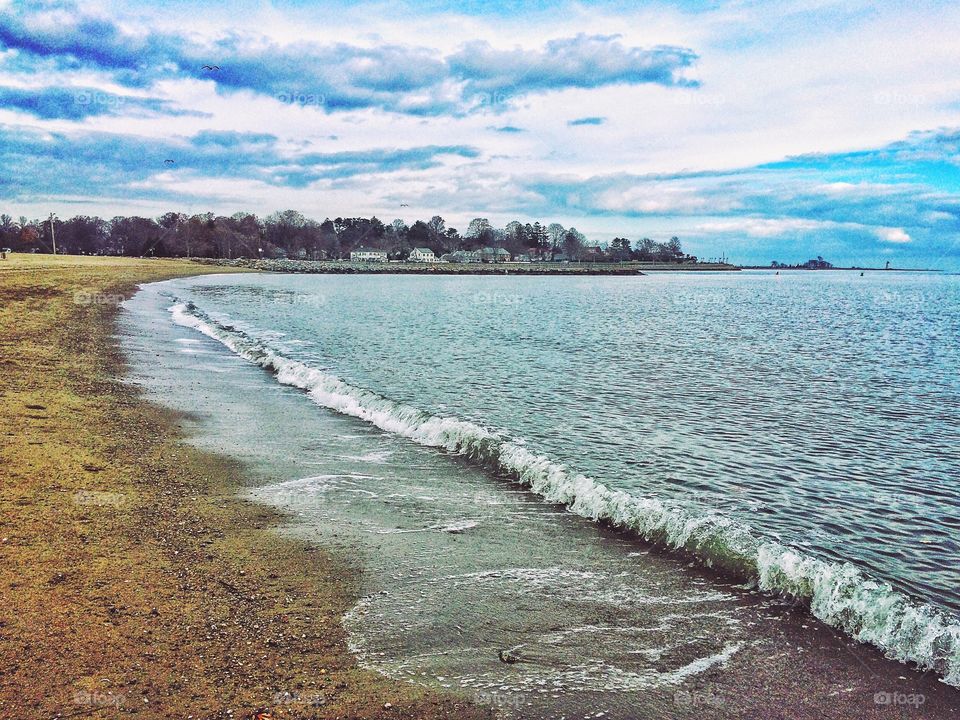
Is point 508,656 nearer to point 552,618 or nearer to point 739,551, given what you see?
point 552,618

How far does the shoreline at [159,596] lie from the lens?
4.68 metres

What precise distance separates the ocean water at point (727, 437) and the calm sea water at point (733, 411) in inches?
2.3

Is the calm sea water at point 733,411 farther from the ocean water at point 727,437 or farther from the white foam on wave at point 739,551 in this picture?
the white foam on wave at point 739,551

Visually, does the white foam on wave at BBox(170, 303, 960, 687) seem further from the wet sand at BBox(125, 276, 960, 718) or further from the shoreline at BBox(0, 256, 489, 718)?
the shoreline at BBox(0, 256, 489, 718)

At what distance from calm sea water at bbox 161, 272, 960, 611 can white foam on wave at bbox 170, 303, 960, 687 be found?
2.00 feet

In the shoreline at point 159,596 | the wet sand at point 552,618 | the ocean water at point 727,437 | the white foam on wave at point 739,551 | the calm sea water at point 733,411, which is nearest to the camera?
the shoreline at point 159,596

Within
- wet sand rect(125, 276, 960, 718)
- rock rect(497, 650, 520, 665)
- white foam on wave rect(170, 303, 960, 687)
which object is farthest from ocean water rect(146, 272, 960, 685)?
rock rect(497, 650, 520, 665)

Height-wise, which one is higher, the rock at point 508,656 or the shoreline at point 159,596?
the shoreline at point 159,596

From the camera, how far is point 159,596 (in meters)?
6.02

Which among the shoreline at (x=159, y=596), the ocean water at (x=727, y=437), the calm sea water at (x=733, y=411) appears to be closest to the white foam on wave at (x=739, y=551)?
the ocean water at (x=727, y=437)

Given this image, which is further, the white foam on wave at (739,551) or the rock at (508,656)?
the white foam on wave at (739,551)

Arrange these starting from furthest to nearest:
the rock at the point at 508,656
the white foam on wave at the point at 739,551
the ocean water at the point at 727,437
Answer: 1. the ocean water at the point at 727,437
2. the white foam on wave at the point at 739,551
3. the rock at the point at 508,656

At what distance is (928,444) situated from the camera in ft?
45.7

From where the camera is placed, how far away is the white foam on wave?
6.11 meters
